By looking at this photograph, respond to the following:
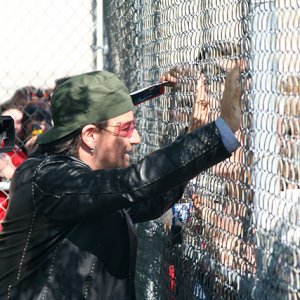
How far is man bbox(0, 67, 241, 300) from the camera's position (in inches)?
120

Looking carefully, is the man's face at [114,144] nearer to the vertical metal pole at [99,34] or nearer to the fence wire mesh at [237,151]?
the fence wire mesh at [237,151]

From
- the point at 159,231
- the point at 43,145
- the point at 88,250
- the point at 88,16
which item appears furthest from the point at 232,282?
the point at 88,16

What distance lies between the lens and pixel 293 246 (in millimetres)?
2887

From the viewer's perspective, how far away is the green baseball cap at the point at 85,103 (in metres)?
3.44

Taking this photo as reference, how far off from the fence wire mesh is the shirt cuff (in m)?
0.15

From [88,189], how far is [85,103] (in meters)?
0.44

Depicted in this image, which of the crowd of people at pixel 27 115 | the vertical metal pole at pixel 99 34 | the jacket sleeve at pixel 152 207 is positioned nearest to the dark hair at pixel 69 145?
the jacket sleeve at pixel 152 207

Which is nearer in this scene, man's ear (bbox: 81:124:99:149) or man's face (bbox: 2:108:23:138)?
man's ear (bbox: 81:124:99:149)

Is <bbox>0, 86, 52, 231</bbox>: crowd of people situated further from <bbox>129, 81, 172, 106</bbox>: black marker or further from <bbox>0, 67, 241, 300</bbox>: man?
<bbox>0, 67, 241, 300</bbox>: man

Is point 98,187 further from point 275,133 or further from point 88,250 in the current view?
point 275,133

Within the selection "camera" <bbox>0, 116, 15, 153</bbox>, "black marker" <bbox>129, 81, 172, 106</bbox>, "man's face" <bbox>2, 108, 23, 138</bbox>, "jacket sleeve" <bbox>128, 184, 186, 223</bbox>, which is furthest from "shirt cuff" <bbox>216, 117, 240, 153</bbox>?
"man's face" <bbox>2, 108, 23, 138</bbox>

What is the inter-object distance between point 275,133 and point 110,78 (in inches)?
31.9

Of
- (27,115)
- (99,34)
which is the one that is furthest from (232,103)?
(27,115)

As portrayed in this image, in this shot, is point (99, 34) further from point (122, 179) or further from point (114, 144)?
point (122, 179)
